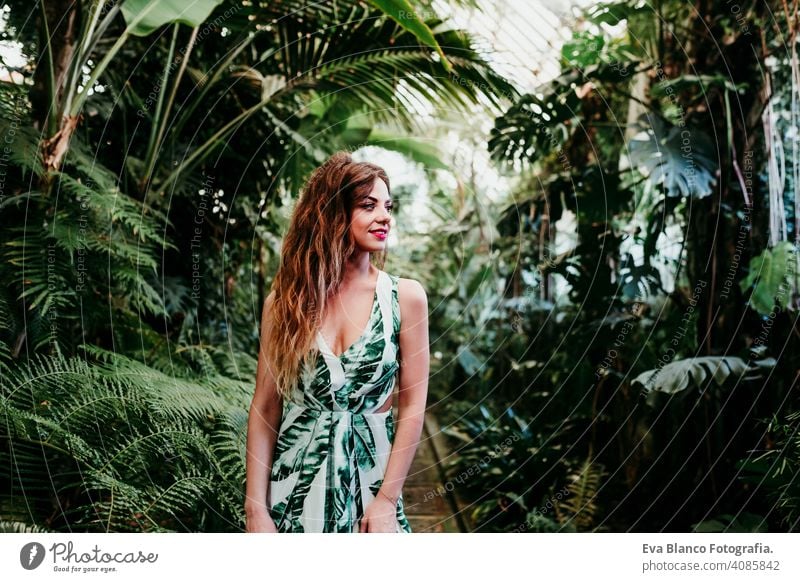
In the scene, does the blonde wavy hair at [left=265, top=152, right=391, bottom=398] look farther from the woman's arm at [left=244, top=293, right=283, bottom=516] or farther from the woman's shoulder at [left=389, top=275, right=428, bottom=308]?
the woman's shoulder at [left=389, top=275, right=428, bottom=308]

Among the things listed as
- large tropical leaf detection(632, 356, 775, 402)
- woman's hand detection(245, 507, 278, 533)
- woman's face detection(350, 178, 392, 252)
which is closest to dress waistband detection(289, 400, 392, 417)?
woman's hand detection(245, 507, 278, 533)

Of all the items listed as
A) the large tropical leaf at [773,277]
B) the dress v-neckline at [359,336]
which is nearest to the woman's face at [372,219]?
the dress v-neckline at [359,336]

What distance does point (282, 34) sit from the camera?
2.54 m

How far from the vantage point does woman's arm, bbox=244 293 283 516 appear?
1545 millimetres

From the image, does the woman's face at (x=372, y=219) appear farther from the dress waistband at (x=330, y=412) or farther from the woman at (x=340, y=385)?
the dress waistband at (x=330, y=412)

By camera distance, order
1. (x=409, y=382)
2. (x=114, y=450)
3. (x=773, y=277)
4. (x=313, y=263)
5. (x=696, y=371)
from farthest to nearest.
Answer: (x=773, y=277), (x=696, y=371), (x=114, y=450), (x=313, y=263), (x=409, y=382)

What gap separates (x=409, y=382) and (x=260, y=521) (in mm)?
418

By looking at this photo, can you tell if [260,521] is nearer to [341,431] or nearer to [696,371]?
[341,431]

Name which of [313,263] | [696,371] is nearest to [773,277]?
[696,371]

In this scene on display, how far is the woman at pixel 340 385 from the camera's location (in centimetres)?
153

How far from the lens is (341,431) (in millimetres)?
1555
